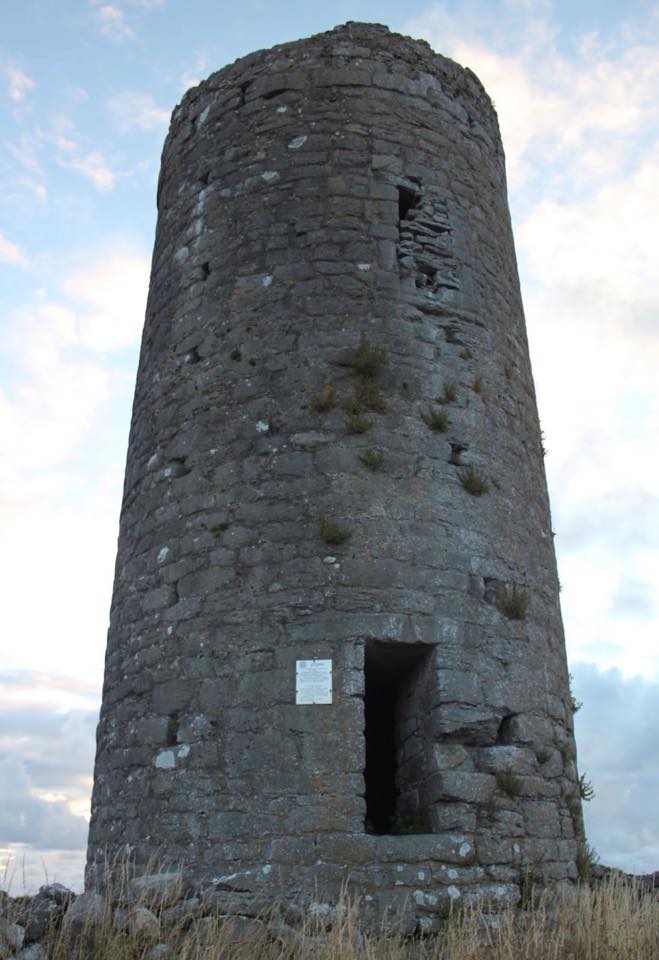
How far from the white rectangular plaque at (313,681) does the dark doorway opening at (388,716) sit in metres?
0.37

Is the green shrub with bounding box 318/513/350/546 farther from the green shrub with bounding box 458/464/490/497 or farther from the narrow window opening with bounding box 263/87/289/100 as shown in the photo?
the narrow window opening with bounding box 263/87/289/100

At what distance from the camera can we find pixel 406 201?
789cm

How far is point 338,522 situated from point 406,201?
3024 millimetres

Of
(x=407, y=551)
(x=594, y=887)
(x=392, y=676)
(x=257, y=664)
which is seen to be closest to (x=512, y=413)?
(x=407, y=551)

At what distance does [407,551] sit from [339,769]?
4.95ft

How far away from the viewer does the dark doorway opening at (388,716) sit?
6379 mm

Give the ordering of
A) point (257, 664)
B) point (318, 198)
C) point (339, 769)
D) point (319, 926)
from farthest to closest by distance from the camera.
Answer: point (318, 198) → point (257, 664) → point (339, 769) → point (319, 926)

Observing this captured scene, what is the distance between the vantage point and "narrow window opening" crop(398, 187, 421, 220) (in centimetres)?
783

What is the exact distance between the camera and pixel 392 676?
22.5ft

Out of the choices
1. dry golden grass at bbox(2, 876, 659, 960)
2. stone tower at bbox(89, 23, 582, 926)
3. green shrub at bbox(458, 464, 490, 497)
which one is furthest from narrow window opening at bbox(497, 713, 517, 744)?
green shrub at bbox(458, 464, 490, 497)

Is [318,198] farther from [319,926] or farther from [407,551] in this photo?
[319,926]

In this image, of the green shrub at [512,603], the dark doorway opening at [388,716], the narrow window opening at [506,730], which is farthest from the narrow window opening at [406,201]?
the narrow window opening at [506,730]

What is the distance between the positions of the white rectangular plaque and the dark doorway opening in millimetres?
369

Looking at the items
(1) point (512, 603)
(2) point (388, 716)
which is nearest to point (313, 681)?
(2) point (388, 716)
